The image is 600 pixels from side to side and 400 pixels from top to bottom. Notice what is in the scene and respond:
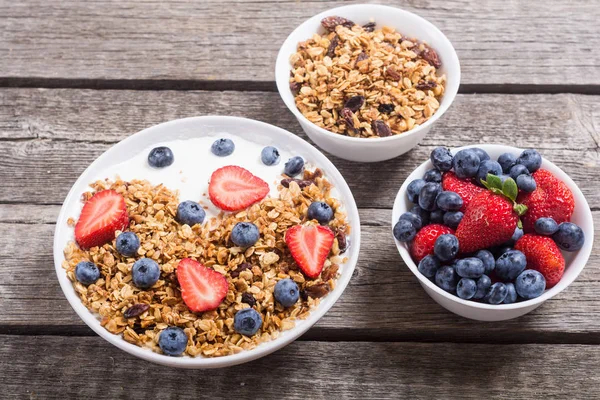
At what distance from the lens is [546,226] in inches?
48.7

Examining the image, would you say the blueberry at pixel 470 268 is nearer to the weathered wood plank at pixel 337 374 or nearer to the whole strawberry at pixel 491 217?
the whole strawberry at pixel 491 217


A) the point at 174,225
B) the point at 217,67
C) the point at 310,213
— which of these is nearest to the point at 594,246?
the point at 310,213

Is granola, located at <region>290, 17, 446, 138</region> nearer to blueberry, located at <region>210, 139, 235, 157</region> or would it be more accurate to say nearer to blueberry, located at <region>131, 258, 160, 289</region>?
blueberry, located at <region>210, 139, 235, 157</region>

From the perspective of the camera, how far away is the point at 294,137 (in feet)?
4.73

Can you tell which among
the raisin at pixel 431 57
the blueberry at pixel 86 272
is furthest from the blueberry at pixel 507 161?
the blueberry at pixel 86 272

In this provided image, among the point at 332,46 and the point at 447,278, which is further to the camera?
the point at 332,46

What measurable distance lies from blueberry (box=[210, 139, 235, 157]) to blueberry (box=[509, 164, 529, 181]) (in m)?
0.57

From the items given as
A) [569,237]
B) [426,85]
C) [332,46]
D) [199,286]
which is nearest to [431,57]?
[426,85]

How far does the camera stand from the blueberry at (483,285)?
3.96 feet

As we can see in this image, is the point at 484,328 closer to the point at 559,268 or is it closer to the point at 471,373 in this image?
the point at 471,373

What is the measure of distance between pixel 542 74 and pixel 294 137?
72cm

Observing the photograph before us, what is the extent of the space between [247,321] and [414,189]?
1.36 ft

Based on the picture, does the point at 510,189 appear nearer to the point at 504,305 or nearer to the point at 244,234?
the point at 504,305

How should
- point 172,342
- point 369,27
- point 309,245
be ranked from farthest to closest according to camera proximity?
point 369,27, point 309,245, point 172,342
